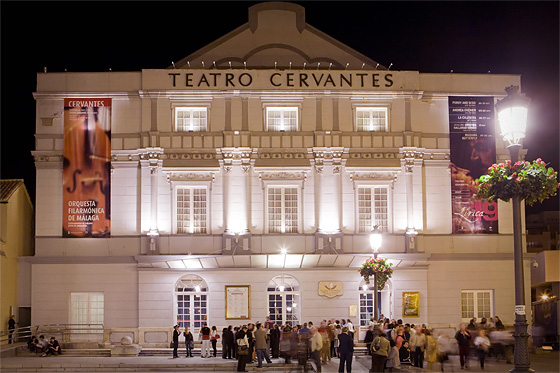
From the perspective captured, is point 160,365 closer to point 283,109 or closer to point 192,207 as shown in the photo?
point 192,207

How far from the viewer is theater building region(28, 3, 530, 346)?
128ft

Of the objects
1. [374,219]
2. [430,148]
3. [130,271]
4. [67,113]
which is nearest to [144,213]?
[130,271]

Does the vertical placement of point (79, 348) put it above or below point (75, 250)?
below

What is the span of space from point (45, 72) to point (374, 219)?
17462 mm

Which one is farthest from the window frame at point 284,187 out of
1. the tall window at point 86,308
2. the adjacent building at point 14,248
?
the adjacent building at point 14,248

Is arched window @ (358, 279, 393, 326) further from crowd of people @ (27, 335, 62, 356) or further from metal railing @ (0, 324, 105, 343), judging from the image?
crowd of people @ (27, 335, 62, 356)

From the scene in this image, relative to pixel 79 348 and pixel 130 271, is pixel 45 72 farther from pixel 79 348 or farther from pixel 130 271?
pixel 79 348

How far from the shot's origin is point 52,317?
3888 centimetres

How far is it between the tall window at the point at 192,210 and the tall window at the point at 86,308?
5.09m

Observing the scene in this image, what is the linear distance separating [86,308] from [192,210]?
680 cm

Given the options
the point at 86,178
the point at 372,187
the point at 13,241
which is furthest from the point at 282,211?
the point at 13,241

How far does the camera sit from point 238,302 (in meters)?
38.8

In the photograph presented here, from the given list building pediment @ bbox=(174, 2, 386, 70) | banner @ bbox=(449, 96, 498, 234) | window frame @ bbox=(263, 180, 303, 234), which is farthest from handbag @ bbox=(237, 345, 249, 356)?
building pediment @ bbox=(174, 2, 386, 70)

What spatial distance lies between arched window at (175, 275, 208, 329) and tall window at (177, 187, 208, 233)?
7.60ft
